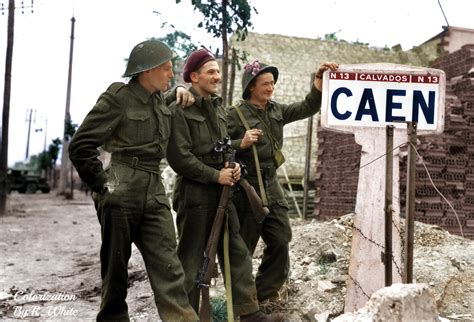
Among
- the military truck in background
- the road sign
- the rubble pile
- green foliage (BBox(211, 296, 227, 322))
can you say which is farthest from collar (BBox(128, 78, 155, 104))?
the military truck in background

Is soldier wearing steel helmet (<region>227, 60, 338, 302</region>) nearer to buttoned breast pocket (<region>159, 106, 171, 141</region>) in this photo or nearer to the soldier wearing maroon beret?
the soldier wearing maroon beret

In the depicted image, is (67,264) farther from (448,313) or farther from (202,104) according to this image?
(448,313)

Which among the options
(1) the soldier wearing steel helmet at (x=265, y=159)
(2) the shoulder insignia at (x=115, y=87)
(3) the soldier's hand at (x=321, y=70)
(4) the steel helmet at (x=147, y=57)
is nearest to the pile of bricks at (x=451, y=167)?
(1) the soldier wearing steel helmet at (x=265, y=159)

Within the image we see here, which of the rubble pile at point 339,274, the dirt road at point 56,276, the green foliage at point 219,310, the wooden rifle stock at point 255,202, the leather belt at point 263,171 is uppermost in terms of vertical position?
the leather belt at point 263,171

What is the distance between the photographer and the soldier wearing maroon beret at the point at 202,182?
3975mm

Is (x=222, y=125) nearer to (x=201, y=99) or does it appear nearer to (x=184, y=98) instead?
(x=201, y=99)

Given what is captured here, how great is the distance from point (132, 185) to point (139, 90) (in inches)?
24.9

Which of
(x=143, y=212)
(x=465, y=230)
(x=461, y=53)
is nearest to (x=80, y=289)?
(x=143, y=212)

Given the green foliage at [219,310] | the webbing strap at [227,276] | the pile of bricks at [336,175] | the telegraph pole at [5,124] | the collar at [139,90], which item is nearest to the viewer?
the collar at [139,90]

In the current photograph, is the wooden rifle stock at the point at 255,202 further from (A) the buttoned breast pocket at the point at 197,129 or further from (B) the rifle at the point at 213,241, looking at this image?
(A) the buttoned breast pocket at the point at 197,129

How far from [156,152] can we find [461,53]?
7.28m

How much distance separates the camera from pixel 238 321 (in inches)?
170

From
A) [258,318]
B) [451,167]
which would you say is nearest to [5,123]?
[451,167]

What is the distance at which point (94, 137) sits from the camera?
3.54 meters
